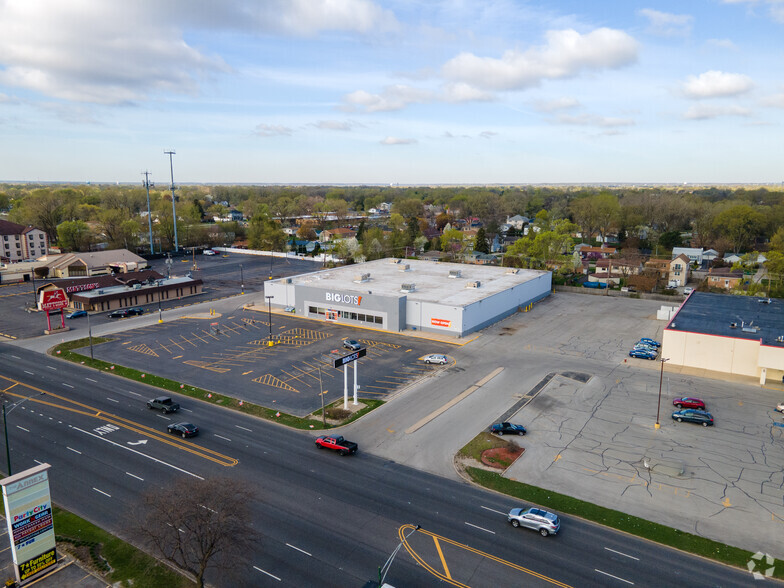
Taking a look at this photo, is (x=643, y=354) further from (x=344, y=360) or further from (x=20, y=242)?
(x=20, y=242)

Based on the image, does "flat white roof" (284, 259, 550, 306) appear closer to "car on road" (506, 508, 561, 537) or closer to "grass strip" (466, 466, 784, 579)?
"grass strip" (466, 466, 784, 579)

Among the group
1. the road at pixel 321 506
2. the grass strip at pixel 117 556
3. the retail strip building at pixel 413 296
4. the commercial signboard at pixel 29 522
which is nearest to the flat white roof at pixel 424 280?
the retail strip building at pixel 413 296

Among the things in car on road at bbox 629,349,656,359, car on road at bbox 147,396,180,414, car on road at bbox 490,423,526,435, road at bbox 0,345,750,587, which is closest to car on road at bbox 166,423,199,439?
road at bbox 0,345,750,587

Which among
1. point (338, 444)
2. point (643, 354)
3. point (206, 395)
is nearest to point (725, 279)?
point (643, 354)

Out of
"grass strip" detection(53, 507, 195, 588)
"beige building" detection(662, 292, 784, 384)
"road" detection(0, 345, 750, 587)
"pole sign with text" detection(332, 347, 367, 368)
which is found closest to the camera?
"grass strip" detection(53, 507, 195, 588)

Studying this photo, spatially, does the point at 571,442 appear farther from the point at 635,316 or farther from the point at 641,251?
the point at 641,251

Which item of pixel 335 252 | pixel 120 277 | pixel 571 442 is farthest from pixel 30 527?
pixel 335 252
